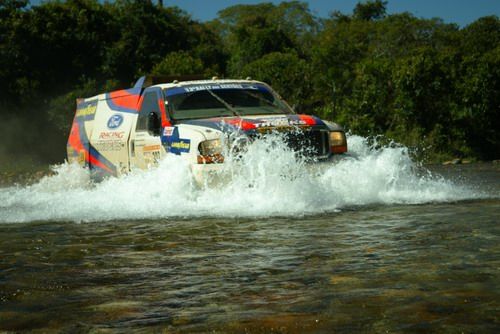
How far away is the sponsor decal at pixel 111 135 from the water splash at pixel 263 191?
1381 millimetres

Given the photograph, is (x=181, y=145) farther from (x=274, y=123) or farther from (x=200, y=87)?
(x=200, y=87)

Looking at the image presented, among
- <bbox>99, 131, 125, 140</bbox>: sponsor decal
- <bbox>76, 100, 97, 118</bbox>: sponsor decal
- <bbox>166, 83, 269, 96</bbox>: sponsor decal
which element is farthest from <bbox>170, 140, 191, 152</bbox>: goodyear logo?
<bbox>76, 100, 97, 118</bbox>: sponsor decal

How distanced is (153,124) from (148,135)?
1.24 feet

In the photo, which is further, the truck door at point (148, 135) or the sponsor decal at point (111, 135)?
the sponsor decal at point (111, 135)

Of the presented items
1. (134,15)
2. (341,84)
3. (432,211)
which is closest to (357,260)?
(432,211)

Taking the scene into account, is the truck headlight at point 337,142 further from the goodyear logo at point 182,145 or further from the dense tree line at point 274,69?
the dense tree line at point 274,69

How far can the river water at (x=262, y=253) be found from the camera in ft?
13.2

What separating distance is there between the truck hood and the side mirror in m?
0.60

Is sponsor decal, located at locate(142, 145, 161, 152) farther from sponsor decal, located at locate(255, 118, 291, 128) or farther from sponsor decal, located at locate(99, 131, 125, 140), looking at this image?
sponsor decal, located at locate(255, 118, 291, 128)

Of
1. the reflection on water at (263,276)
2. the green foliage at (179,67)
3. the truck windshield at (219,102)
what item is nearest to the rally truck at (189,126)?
the truck windshield at (219,102)

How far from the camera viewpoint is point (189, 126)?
9.82 m

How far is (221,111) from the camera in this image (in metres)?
10.7

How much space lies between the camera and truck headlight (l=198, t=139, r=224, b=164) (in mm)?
9242

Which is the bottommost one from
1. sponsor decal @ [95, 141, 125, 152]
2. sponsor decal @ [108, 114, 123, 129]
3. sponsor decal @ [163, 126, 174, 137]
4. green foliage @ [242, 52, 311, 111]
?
sponsor decal @ [95, 141, 125, 152]
